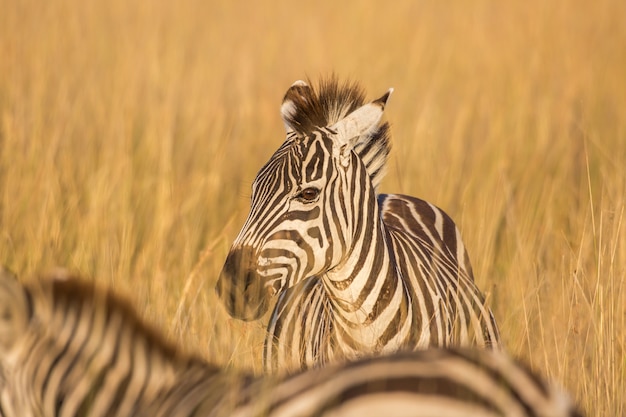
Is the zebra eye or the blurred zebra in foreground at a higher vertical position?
the zebra eye

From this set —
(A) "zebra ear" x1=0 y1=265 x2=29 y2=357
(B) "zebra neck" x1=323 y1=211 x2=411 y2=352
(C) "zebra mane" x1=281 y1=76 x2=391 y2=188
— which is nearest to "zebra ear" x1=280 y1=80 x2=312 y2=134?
(C) "zebra mane" x1=281 y1=76 x2=391 y2=188

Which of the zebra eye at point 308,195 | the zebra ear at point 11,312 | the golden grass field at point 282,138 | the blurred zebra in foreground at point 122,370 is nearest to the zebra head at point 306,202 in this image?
the zebra eye at point 308,195

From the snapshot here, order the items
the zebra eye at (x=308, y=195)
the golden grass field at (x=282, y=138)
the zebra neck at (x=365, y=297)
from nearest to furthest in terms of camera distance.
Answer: the zebra eye at (x=308, y=195)
the zebra neck at (x=365, y=297)
the golden grass field at (x=282, y=138)

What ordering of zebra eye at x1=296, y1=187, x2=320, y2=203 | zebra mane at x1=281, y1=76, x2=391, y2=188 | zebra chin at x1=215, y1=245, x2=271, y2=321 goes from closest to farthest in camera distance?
1. zebra chin at x1=215, y1=245, x2=271, y2=321
2. zebra eye at x1=296, y1=187, x2=320, y2=203
3. zebra mane at x1=281, y1=76, x2=391, y2=188

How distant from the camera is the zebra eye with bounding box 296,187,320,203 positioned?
3547mm

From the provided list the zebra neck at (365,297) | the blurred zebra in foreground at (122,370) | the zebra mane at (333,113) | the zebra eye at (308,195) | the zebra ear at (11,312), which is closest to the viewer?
the blurred zebra in foreground at (122,370)

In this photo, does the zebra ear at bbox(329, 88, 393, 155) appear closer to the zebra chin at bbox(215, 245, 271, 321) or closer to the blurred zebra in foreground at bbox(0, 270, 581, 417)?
the zebra chin at bbox(215, 245, 271, 321)

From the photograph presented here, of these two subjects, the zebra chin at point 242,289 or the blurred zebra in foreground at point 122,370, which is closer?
the blurred zebra in foreground at point 122,370

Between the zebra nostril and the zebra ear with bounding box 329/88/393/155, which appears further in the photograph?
the zebra ear with bounding box 329/88/393/155

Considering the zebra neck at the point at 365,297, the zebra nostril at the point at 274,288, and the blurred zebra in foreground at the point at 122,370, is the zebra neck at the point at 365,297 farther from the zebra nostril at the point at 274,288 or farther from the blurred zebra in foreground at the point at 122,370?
the blurred zebra in foreground at the point at 122,370

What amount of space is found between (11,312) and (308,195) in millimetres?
1700

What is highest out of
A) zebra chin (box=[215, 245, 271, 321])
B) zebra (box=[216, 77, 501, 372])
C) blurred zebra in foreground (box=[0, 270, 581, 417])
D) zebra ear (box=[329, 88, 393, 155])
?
zebra ear (box=[329, 88, 393, 155])

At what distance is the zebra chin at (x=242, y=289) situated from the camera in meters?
3.37

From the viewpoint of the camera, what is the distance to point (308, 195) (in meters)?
3.56
